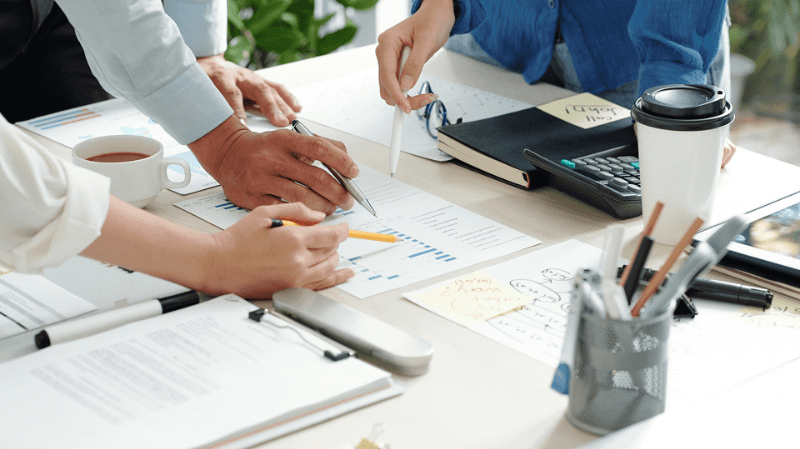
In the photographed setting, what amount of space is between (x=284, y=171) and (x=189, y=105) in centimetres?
21

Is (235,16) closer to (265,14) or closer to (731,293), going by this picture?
(265,14)

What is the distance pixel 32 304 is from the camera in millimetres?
788

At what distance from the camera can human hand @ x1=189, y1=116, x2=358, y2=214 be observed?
101cm

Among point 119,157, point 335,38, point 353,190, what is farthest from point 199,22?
point 335,38

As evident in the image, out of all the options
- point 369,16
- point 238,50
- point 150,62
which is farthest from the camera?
point 369,16

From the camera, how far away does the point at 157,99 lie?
1.13m

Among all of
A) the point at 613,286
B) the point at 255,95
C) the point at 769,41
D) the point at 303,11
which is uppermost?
the point at 613,286

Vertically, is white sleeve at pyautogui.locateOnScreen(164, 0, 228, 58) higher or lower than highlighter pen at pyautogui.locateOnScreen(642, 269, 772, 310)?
higher

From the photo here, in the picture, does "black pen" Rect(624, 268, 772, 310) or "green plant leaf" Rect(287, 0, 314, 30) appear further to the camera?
"green plant leaf" Rect(287, 0, 314, 30)

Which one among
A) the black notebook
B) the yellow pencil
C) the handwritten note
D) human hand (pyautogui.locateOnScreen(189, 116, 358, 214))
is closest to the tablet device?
the handwritten note

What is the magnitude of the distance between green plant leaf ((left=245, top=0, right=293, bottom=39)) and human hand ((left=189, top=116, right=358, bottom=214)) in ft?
5.57

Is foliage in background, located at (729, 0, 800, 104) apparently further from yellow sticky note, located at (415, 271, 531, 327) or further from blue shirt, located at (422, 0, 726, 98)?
yellow sticky note, located at (415, 271, 531, 327)

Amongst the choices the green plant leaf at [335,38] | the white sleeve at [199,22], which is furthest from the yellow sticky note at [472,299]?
the green plant leaf at [335,38]

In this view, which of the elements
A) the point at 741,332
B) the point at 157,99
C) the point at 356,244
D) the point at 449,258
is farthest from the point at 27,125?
the point at 741,332
